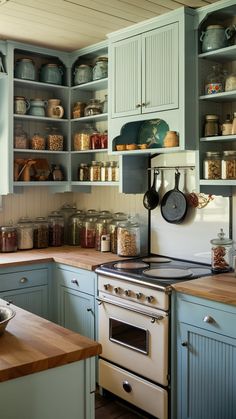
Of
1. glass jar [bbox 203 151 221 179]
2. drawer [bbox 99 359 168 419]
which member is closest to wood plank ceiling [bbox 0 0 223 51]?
glass jar [bbox 203 151 221 179]

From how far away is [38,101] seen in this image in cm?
374

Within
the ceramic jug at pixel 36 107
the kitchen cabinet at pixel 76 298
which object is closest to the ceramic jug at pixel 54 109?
the ceramic jug at pixel 36 107

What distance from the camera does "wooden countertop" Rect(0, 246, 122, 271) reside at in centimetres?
316

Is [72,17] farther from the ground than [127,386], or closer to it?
farther from the ground

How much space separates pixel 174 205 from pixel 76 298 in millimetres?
942

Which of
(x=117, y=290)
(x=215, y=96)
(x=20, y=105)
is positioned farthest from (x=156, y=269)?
(x=20, y=105)

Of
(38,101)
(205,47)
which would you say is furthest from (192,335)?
(38,101)

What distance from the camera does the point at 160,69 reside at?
290cm

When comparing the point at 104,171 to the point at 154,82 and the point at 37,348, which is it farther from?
the point at 37,348

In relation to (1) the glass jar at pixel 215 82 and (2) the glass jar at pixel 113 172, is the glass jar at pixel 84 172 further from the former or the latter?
(1) the glass jar at pixel 215 82

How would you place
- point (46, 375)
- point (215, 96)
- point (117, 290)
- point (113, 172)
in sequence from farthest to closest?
point (113, 172)
point (117, 290)
point (215, 96)
point (46, 375)

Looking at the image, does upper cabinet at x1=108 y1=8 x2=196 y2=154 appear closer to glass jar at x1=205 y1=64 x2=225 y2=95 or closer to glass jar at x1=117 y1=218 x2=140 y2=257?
glass jar at x1=205 y1=64 x2=225 y2=95

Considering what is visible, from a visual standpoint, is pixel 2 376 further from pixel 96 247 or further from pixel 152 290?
pixel 96 247

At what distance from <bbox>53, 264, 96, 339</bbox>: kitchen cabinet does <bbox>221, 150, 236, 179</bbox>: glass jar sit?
1.08 metres
